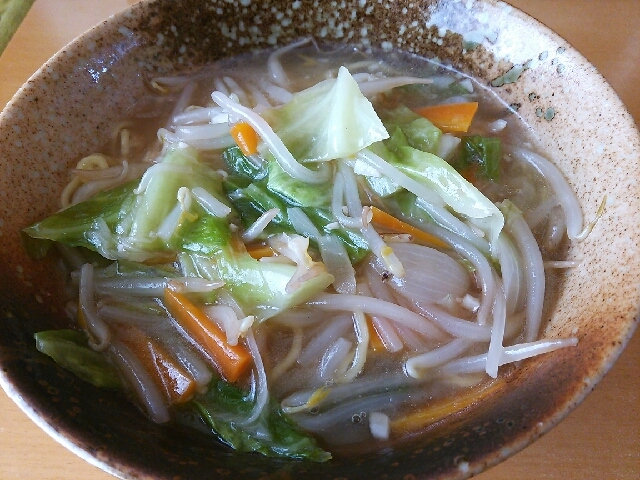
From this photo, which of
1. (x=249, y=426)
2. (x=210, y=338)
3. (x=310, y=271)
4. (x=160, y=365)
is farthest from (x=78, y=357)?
(x=310, y=271)

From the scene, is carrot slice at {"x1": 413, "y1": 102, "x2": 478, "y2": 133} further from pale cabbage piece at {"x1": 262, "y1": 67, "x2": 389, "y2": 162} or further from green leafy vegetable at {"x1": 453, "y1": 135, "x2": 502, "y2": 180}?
pale cabbage piece at {"x1": 262, "y1": 67, "x2": 389, "y2": 162}

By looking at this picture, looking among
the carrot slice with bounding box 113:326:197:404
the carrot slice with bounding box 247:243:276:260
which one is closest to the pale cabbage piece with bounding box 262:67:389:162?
the carrot slice with bounding box 247:243:276:260

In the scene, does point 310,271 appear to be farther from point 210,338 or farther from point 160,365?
point 160,365

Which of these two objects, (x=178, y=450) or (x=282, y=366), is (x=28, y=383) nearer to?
(x=178, y=450)

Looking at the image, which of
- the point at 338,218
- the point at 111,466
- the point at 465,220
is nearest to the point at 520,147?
the point at 465,220

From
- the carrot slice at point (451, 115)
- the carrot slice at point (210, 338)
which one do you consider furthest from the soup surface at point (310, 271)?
the carrot slice at point (451, 115)

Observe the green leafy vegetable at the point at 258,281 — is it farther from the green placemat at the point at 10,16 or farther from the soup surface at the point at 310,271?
the green placemat at the point at 10,16

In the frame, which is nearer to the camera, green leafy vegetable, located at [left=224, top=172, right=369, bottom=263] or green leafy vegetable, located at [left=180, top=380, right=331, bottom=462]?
green leafy vegetable, located at [left=180, top=380, right=331, bottom=462]

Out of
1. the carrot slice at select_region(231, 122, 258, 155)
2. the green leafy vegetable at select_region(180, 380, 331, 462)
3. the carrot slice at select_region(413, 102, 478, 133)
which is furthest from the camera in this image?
the carrot slice at select_region(413, 102, 478, 133)
